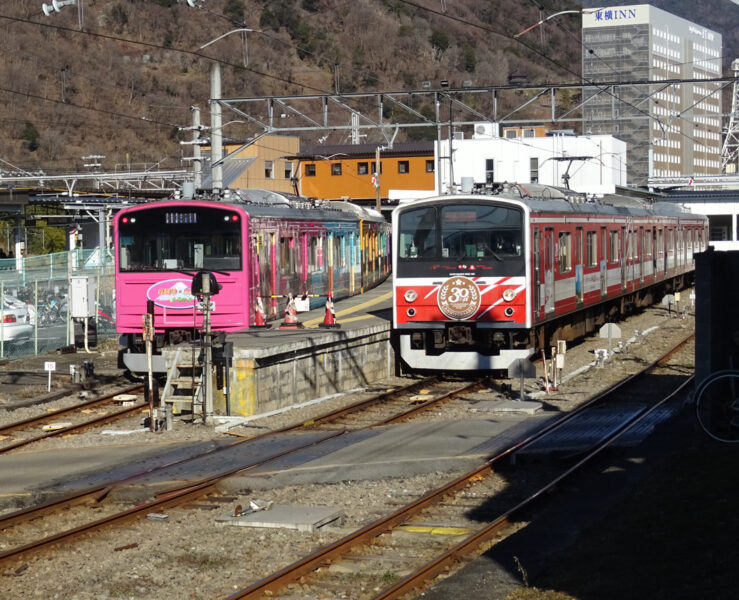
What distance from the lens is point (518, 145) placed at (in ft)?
232

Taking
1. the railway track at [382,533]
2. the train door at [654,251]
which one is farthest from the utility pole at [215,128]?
the train door at [654,251]

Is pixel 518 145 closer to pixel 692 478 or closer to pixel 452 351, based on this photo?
pixel 452 351

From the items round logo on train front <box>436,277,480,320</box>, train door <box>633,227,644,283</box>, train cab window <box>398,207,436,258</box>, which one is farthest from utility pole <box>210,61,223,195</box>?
train door <box>633,227,644,283</box>

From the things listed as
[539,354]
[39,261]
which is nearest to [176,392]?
[539,354]

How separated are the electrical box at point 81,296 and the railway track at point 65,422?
17.6 ft

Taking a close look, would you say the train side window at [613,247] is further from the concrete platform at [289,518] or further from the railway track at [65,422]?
the concrete platform at [289,518]

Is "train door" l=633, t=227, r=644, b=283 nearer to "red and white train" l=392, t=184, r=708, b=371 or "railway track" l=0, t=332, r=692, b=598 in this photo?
"red and white train" l=392, t=184, r=708, b=371

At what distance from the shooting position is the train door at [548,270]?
810 inches

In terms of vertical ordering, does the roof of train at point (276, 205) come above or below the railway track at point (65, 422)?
above

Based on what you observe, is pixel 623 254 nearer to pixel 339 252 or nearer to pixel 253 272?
pixel 339 252

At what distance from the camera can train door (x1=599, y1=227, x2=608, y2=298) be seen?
85.6ft

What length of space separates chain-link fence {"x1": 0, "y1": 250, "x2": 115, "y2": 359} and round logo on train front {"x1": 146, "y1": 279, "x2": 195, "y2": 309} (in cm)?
528

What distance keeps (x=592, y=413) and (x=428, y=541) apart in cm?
665

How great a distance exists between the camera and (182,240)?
19.4m
